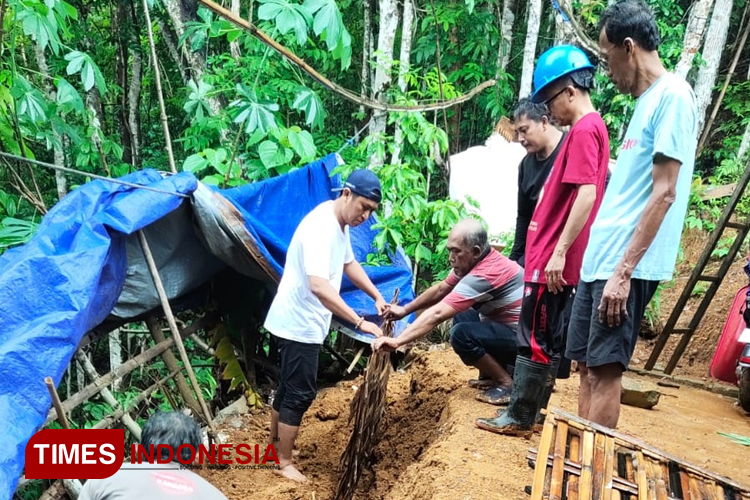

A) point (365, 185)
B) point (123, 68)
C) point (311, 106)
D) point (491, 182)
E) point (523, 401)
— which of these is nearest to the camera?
point (523, 401)

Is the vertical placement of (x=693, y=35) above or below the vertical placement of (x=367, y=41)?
above

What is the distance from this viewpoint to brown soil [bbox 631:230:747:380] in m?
5.84

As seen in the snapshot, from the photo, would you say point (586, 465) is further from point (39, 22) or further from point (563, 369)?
point (39, 22)

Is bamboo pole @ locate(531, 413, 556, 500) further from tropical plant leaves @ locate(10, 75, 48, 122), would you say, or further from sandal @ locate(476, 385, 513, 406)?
tropical plant leaves @ locate(10, 75, 48, 122)

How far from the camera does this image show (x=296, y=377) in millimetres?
3221

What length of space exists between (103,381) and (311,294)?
1.35 metres

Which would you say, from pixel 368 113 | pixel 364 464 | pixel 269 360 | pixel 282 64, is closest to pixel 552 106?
pixel 364 464

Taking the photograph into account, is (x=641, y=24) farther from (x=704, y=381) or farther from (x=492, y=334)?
(x=704, y=381)

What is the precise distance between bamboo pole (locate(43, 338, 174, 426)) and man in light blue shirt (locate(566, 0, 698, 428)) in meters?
2.61

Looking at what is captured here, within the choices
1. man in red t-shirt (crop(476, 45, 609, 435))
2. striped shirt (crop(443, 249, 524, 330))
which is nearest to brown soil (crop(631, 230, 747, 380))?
striped shirt (crop(443, 249, 524, 330))

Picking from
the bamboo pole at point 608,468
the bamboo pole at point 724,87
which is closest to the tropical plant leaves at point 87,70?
the bamboo pole at point 608,468

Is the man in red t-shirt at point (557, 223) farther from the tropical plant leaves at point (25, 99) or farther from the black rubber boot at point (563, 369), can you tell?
the tropical plant leaves at point (25, 99)

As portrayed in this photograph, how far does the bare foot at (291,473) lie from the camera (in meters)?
3.36

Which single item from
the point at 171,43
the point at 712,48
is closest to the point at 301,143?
the point at 171,43
